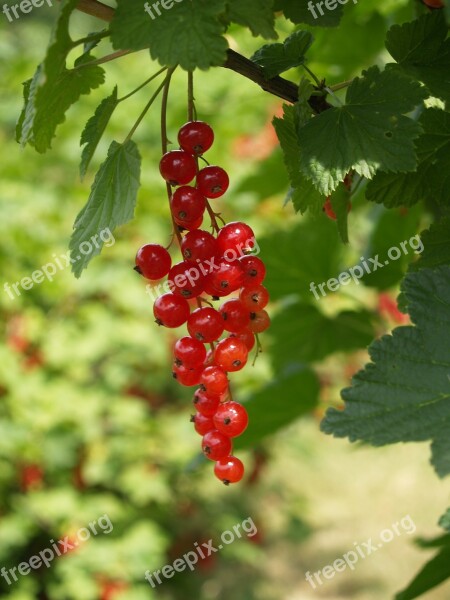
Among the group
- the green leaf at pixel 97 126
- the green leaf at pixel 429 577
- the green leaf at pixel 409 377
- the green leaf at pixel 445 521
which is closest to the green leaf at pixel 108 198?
the green leaf at pixel 97 126

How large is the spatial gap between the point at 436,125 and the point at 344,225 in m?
0.11

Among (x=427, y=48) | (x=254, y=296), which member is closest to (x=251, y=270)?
(x=254, y=296)

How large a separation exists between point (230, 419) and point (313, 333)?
0.76 metres

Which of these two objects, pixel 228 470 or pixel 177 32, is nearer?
pixel 177 32

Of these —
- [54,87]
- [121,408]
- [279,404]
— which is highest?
[121,408]

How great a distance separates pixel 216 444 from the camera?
0.60 m

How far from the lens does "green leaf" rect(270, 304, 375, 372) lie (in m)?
1.25

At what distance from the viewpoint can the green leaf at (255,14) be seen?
49 centimetres

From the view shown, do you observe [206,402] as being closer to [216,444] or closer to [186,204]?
[216,444]

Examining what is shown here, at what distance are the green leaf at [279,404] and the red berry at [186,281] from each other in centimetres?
55

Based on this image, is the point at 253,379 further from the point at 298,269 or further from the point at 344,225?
the point at 344,225

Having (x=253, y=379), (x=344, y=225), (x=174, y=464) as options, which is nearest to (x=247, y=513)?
(x=174, y=464)

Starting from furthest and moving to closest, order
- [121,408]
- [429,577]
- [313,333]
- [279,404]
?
[121,408], [313,333], [279,404], [429,577]

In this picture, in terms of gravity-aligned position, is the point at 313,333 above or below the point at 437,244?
above
